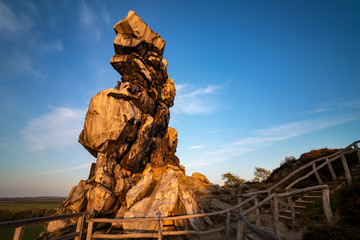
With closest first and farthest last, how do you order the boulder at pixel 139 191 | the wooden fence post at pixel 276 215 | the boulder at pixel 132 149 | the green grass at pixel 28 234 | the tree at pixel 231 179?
the wooden fence post at pixel 276 215 → the boulder at pixel 132 149 → the boulder at pixel 139 191 → the green grass at pixel 28 234 → the tree at pixel 231 179

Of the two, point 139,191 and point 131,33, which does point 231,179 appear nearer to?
point 139,191

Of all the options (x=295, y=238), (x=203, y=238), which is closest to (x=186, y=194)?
(x=203, y=238)

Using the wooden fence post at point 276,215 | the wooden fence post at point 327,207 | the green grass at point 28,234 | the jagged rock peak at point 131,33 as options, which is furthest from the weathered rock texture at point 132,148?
the wooden fence post at point 327,207

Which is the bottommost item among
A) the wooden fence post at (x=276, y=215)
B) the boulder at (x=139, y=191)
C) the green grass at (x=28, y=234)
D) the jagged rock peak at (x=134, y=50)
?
the green grass at (x=28, y=234)

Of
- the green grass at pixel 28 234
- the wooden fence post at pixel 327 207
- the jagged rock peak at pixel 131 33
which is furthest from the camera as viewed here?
the jagged rock peak at pixel 131 33

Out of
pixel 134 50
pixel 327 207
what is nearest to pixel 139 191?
pixel 327 207

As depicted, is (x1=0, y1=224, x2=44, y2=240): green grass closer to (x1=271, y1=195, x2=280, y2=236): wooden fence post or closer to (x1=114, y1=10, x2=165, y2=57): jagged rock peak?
(x1=271, y1=195, x2=280, y2=236): wooden fence post

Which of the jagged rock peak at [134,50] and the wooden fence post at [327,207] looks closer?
the wooden fence post at [327,207]

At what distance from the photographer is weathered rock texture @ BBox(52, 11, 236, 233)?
1552 centimetres

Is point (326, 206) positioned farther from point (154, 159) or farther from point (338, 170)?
point (154, 159)

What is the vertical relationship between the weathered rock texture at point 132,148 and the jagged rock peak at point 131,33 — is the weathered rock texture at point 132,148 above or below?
below

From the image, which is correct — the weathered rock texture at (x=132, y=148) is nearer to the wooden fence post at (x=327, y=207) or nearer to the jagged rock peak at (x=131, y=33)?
the jagged rock peak at (x=131, y=33)

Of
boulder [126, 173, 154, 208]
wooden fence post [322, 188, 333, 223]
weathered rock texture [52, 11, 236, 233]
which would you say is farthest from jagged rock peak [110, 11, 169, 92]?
wooden fence post [322, 188, 333, 223]

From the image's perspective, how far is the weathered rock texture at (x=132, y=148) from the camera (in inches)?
611
